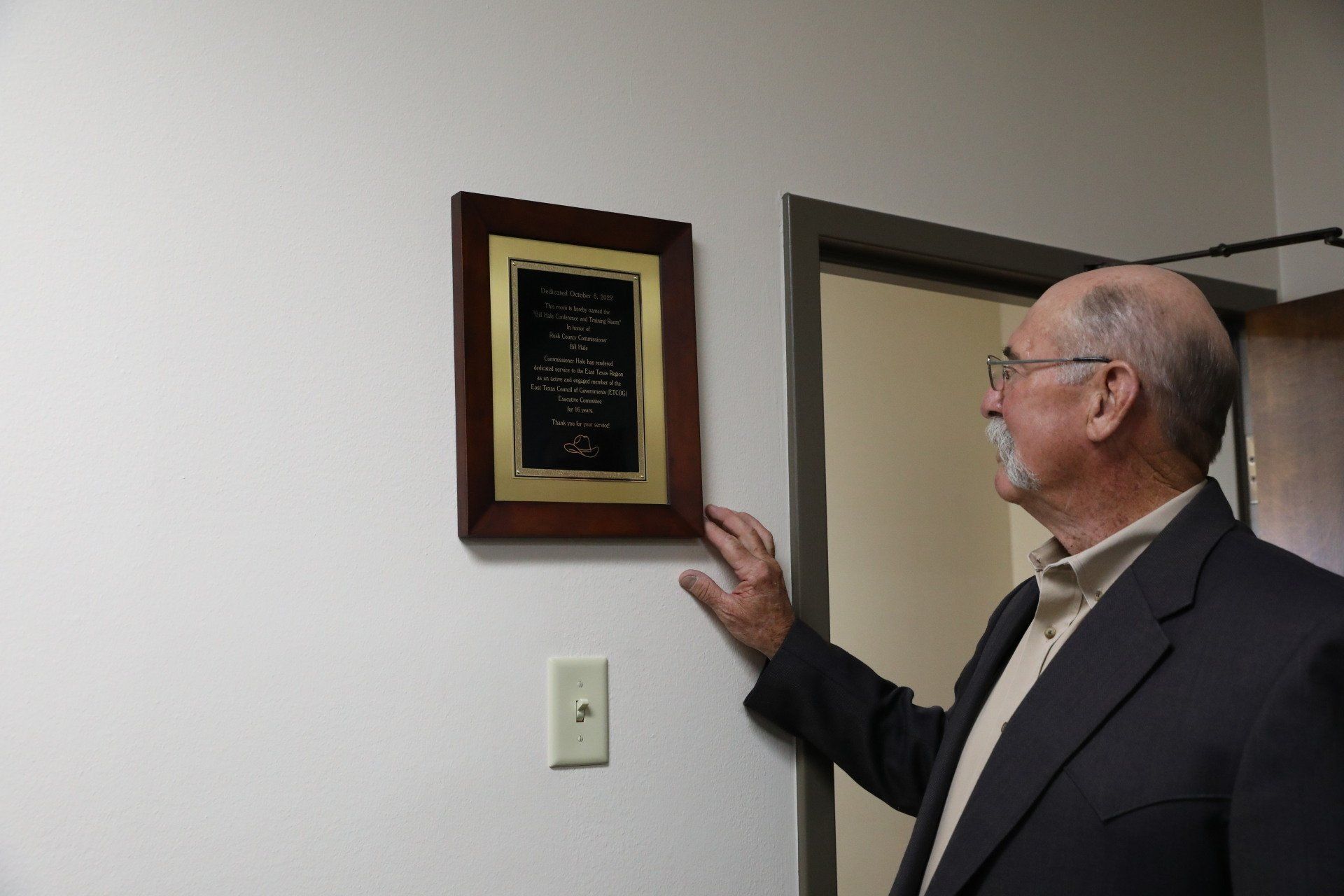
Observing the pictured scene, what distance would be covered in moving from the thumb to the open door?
1.19 metres

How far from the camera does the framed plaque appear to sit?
1361mm

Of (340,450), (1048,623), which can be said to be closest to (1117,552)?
(1048,623)

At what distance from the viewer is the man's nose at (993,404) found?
4.80 ft

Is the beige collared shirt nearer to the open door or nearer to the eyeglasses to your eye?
the eyeglasses

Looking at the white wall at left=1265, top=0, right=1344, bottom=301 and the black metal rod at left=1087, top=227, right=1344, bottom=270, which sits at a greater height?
the white wall at left=1265, top=0, right=1344, bottom=301

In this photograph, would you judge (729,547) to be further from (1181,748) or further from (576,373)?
(1181,748)

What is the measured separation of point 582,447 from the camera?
1.44m

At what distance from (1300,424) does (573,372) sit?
4.61ft

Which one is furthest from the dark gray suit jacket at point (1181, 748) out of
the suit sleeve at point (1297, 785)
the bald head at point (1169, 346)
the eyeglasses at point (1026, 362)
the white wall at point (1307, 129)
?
the white wall at point (1307, 129)

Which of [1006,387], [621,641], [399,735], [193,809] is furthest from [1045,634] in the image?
[193,809]

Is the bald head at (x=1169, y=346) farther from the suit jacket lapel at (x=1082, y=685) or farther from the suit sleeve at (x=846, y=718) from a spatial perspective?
the suit sleeve at (x=846, y=718)

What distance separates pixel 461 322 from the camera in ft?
4.44

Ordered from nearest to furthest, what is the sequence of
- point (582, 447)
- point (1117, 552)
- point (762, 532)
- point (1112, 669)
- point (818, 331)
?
point (1112, 669)
point (1117, 552)
point (582, 447)
point (762, 532)
point (818, 331)

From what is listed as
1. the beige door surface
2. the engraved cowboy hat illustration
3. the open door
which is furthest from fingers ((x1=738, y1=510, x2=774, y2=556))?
the beige door surface
